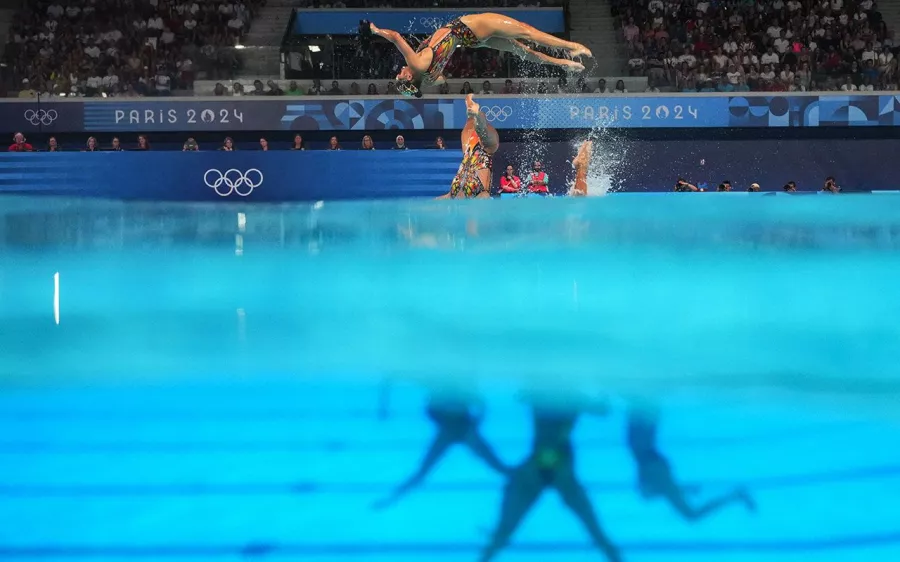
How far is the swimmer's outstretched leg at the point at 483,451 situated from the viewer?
2.83 metres

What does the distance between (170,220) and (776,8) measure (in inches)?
691

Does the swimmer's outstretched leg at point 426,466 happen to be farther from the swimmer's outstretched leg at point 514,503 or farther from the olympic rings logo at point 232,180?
the olympic rings logo at point 232,180

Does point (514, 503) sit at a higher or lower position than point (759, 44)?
lower

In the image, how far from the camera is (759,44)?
71.5 feet

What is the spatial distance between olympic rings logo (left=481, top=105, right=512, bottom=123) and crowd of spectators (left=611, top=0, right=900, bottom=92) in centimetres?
336

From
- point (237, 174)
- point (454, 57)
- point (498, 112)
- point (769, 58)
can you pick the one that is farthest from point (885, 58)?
point (237, 174)

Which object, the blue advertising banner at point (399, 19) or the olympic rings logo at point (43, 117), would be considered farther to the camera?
the blue advertising banner at point (399, 19)

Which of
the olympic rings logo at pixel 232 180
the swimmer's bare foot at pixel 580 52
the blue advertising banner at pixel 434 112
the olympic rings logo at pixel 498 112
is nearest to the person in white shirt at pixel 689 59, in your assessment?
the blue advertising banner at pixel 434 112

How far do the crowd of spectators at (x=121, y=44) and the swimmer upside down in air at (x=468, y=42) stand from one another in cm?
1263

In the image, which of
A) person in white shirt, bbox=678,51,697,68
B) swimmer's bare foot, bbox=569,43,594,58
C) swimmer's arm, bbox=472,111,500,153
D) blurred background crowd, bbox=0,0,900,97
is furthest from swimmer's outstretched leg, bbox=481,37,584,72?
person in white shirt, bbox=678,51,697,68

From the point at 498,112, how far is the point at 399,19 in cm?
413

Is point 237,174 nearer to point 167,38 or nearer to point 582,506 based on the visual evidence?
Result: point 167,38

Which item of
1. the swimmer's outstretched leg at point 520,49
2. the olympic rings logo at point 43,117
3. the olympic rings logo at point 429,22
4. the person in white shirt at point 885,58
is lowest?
the swimmer's outstretched leg at point 520,49

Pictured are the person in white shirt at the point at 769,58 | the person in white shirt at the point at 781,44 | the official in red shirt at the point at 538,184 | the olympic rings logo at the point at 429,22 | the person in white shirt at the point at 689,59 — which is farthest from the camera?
the olympic rings logo at the point at 429,22
